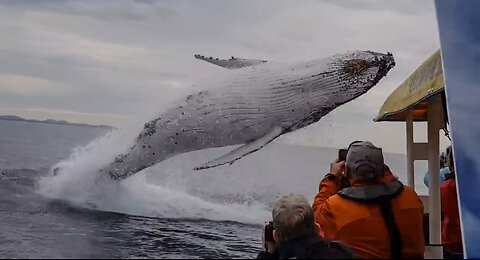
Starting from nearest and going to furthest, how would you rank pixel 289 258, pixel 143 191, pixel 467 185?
pixel 289 258
pixel 467 185
pixel 143 191

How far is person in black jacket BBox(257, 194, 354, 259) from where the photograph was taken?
3.74 meters

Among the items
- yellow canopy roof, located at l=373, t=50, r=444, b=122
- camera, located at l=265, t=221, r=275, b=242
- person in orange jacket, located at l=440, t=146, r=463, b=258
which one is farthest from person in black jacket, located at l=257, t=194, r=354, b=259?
person in orange jacket, located at l=440, t=146, r=463, b=258

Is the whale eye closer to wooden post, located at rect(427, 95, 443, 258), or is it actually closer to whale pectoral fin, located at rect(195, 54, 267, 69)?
whale pectoral fin, located at rect(195, 54, 267, 69)

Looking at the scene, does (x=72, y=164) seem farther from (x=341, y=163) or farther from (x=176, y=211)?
(x=341, y=163)

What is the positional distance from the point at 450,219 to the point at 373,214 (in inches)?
120

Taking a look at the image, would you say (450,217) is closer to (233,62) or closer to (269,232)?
(269,232)

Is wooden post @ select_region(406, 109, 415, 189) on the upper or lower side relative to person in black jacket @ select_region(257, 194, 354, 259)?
upper

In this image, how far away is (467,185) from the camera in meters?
4.88

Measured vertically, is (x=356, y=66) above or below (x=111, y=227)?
above

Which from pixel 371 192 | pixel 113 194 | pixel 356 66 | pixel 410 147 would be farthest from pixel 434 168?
pixel 113 194

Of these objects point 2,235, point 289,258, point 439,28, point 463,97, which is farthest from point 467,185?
point 2,235

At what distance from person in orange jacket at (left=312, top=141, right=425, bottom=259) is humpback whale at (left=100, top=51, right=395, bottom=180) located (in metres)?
5.43

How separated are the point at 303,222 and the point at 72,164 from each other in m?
10.4

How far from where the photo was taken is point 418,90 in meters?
6.61
